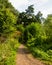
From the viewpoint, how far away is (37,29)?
41.5 m

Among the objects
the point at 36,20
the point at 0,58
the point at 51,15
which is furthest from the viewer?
the point at 36,20

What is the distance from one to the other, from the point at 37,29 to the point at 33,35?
162 centimetres

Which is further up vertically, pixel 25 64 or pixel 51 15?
pixel 51 15

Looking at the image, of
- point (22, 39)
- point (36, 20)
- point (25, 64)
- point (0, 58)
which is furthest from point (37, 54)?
point (36, 20)

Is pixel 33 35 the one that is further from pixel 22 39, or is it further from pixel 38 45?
pixel 38 45

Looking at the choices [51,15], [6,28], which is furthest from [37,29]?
[6,28]

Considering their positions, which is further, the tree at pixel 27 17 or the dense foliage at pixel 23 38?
the tree at pixel 27 17

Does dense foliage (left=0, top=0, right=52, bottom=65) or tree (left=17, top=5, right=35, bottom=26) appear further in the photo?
tree (left=17, top=5, right=35, bottom=26)

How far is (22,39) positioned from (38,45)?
18.8 meters

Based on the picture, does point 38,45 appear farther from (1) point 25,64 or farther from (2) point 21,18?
(2) point 21,18

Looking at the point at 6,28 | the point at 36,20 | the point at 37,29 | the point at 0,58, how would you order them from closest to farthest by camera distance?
the point at 0,58, the point at 6,28, the point at 37,29, the point at 36,20

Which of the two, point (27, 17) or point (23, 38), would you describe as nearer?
point (23, 38)

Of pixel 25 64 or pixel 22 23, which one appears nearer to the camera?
pixel 25 64

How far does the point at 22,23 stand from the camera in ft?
197
